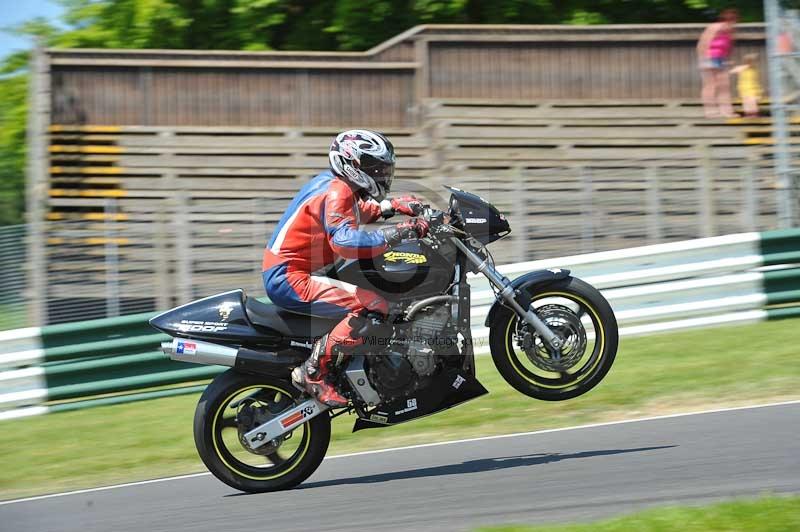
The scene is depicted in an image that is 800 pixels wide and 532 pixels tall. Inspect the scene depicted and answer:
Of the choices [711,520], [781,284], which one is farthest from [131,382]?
[711,520]

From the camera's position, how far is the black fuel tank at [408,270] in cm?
647

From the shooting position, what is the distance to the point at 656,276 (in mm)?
10922

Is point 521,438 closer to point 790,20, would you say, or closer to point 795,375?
point 795,375

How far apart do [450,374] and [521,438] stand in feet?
4.00

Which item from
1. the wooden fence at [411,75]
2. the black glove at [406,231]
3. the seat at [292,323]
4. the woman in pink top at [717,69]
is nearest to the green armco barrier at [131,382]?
the seat at [292,323]

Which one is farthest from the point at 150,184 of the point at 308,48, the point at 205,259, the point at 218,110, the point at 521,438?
the point at 521,438

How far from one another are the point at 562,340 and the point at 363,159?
1.56 m

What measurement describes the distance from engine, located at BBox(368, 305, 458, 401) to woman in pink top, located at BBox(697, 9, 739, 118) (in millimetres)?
11512

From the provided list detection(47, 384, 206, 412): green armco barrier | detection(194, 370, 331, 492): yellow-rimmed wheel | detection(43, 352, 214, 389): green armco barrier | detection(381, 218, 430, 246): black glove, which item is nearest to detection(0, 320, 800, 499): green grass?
detection(47, 384, 206, 412): green armco barrier

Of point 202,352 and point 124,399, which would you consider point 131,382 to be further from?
point 202,352

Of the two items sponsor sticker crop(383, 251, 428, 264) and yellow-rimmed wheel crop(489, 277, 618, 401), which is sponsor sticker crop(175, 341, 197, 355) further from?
yellow-rimmed wheel crop(489, 277, 618, 401)

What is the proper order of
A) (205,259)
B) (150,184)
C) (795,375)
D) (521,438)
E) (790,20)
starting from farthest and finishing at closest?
1. (150,184)
2. (790,20)
3. (205,259)
4. (795,375)
5. (521,438)

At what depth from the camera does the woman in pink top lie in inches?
661

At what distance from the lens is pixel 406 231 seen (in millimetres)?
6352
